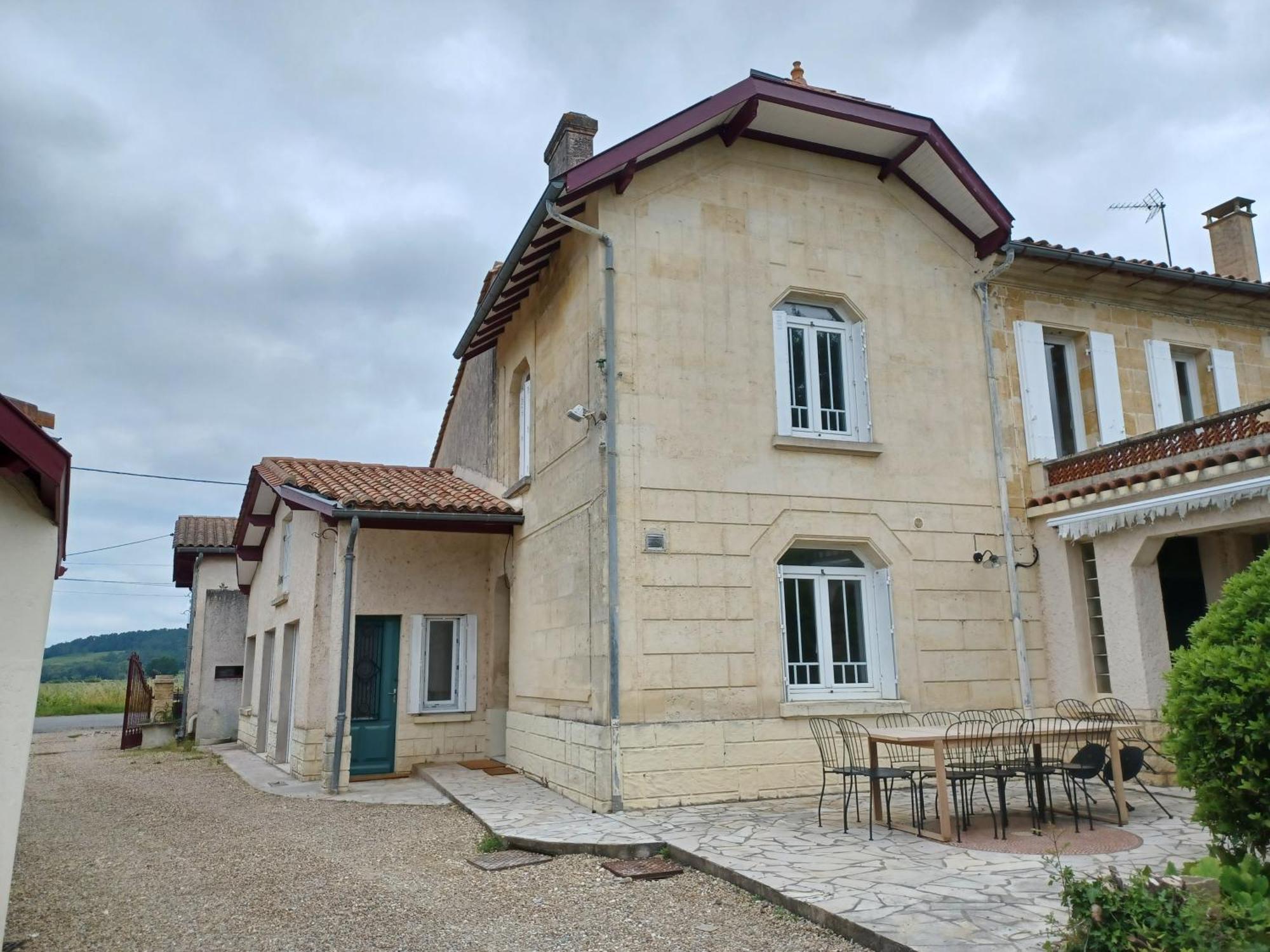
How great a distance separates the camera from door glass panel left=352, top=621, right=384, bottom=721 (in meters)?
12.2

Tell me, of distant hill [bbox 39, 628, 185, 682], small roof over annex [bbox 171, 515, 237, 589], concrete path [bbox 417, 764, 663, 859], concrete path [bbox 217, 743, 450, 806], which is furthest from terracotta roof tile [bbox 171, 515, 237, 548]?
distant hill [bbox 39, 628, 185, 682]

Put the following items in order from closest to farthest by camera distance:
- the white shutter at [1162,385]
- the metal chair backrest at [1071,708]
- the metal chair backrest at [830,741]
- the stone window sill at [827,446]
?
the metal chair backrest at [830,741], the metal chair backrest at [1071,708], the stone window sill at [827,446], the white shutter at [1162,385]

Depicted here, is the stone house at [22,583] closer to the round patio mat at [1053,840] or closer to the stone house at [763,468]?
the stone house at [763,468]

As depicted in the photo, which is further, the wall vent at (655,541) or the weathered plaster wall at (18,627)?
the wall vent at (655,541)

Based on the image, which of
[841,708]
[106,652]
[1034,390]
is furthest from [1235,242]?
[106,652]

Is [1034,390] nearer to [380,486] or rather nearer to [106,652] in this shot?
[380,486]

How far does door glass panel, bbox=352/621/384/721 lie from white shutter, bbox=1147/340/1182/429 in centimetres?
1035

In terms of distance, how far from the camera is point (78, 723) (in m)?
28.2

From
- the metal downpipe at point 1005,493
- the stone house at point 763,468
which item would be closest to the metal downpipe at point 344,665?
the stone house at point 763,468

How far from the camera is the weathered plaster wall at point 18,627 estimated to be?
461cm

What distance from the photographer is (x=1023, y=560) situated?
1055 centimetres

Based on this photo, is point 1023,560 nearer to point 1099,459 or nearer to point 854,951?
point 1099,459

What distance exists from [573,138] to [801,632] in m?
6.14

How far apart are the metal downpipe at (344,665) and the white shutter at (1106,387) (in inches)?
355
